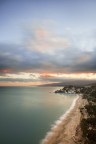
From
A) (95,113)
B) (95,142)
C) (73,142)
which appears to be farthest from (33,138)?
(95,113)

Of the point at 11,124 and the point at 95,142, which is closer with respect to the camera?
the point at 95,142

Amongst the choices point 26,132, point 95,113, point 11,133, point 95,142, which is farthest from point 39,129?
point 95,142

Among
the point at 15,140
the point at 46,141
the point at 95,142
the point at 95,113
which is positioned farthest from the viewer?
the point at 95,113

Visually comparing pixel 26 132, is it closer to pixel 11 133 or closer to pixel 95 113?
pixel 11 133

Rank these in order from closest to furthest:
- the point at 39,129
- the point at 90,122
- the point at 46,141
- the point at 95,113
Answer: the point at 46,141
the point at 90,122
the point at 39,129
the point at 95,113

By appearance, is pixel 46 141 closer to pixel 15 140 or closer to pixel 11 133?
pixel 15 140

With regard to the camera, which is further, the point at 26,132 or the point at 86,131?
the point at 26,132

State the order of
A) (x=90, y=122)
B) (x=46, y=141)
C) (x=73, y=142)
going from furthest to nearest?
(x=90, y=122) → (x=46, y=141) → (x=73, y=142)

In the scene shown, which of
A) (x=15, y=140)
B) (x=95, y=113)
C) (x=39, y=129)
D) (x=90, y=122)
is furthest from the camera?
(x=95, y=113)
